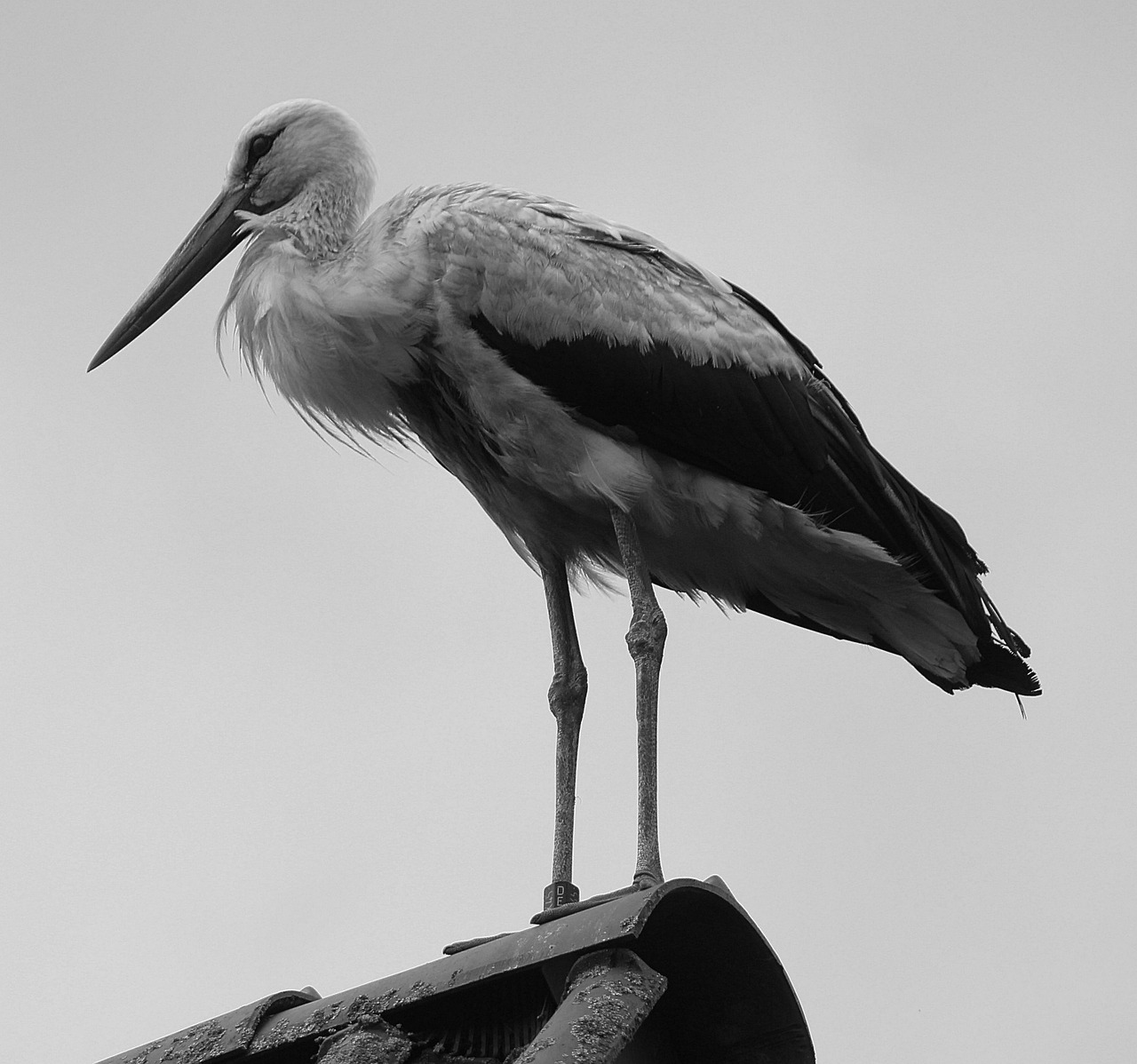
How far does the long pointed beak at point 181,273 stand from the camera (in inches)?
243

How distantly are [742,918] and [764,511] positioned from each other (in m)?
2.02

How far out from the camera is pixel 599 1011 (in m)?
3.27

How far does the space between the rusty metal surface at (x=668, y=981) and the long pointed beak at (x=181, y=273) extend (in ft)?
9.82

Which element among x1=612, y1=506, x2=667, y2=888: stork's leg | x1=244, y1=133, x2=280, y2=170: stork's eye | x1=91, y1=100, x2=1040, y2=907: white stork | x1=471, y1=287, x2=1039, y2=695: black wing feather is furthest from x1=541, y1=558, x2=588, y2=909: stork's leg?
x1=244, y1=133, x2=280, y2=170: stork's eye

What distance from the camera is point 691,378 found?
5.35 m

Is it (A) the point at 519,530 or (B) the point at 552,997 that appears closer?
(B) the point at 552,997

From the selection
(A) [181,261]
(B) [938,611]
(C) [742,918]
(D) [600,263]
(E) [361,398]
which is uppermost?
(A) [181,261]

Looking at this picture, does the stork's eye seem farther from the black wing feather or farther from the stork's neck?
the black wing feather

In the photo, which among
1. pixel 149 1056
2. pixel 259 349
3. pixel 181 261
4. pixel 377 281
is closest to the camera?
pixel 149 1056

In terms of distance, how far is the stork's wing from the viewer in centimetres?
517

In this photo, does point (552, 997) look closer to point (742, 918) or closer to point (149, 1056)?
point (742, 918)

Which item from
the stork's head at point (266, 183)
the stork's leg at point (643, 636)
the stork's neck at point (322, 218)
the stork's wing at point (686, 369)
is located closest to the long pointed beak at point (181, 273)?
the stork's head at point (266, 183)

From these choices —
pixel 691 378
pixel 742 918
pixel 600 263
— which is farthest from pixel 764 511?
pixel 742 918

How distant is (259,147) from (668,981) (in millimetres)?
3599
